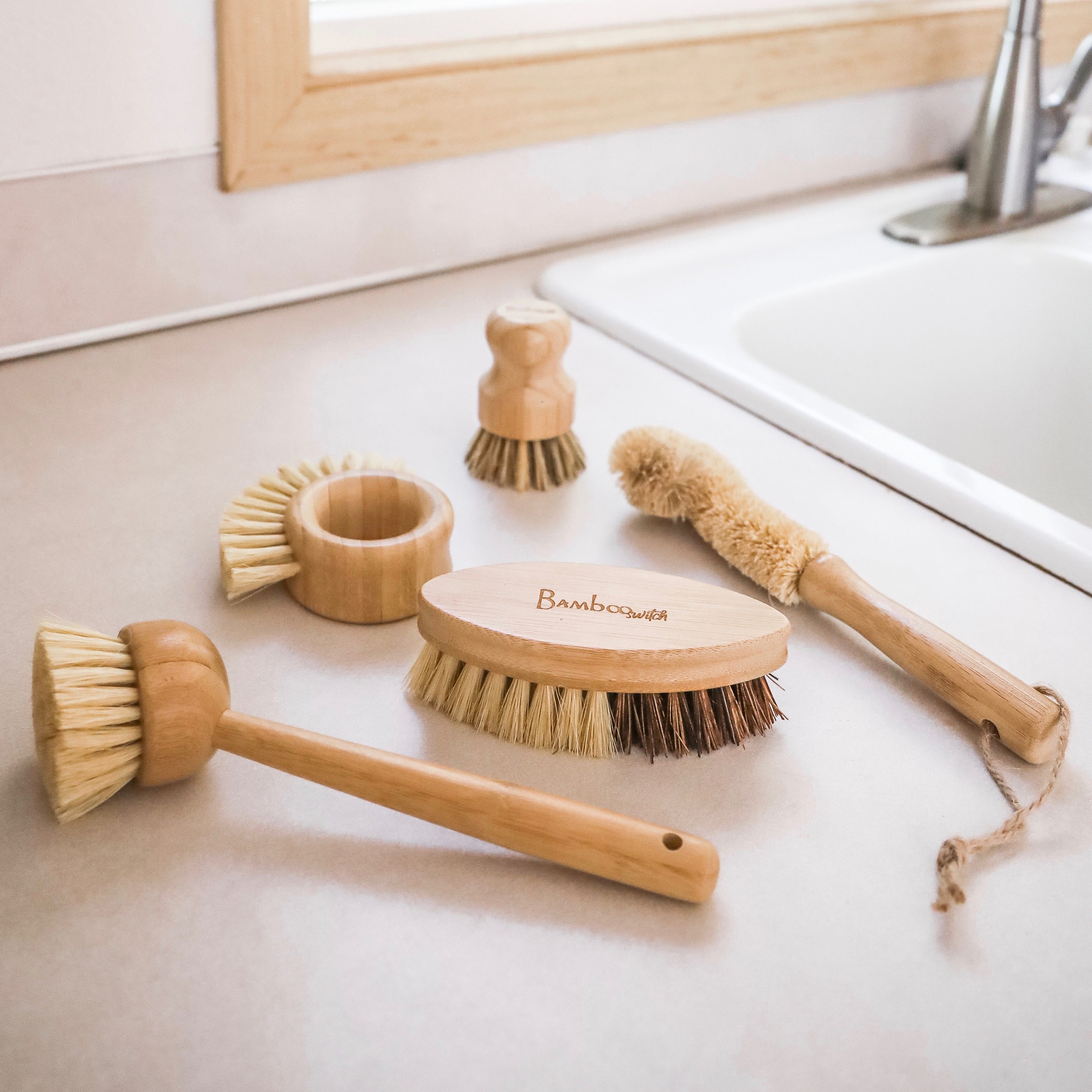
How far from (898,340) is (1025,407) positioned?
0.16m

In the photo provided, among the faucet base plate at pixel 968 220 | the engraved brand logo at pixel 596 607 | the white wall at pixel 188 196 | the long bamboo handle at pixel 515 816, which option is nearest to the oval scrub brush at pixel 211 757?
the long bamboo handle at pixel 515 816

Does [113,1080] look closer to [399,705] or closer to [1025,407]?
[399,705]

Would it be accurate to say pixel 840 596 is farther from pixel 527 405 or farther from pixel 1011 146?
pixel 1011 146

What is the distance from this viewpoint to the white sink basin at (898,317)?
3.06 ft

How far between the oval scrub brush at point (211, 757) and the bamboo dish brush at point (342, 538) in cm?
10

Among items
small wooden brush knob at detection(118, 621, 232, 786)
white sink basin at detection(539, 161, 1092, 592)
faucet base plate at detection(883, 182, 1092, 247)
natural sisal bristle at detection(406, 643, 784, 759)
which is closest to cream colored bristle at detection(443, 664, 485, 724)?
natural sisal bristle at detection(406, 643, 784, 759)

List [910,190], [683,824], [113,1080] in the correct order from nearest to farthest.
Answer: [113,1080], [683,824], [910,190]

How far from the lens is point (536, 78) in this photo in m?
0.93

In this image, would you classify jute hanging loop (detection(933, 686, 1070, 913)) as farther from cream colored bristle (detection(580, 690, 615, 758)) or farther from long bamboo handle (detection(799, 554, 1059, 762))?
cream colored bristle (detection(580, 690, 615, 758))

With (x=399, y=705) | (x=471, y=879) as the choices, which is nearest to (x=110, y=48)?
(x=399, y=705)

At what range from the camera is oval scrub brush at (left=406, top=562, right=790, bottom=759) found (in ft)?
1.58

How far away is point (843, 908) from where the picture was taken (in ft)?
1.42

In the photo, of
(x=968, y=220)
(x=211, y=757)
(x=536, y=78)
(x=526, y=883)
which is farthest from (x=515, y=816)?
(x=968, y=220)

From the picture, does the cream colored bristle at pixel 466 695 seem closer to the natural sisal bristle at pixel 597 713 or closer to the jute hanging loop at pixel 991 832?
the natural sisal bristle at pixel 597 713
